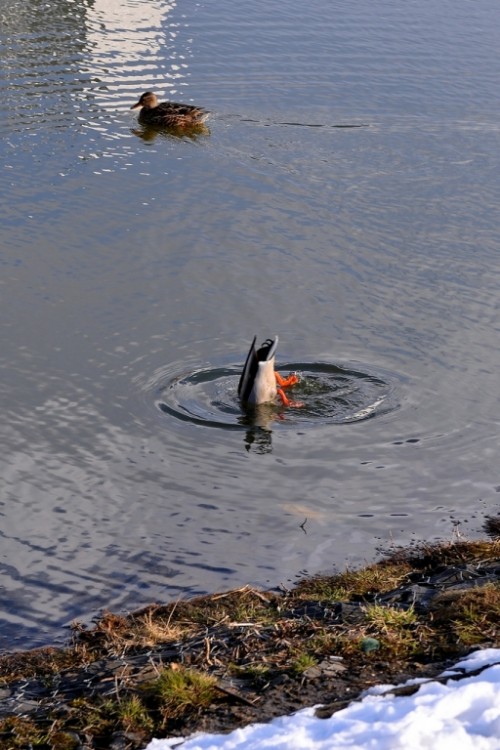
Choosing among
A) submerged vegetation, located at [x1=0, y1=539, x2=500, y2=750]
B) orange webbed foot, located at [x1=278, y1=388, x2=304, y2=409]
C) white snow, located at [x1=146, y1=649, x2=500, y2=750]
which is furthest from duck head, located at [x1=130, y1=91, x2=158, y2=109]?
white snow, located at [x1=146, y1=649, x2=500, y2=750]

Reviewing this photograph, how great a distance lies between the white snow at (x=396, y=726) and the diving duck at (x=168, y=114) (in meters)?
13.9

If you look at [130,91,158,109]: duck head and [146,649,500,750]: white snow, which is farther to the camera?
[130,91,158,109]: duck head

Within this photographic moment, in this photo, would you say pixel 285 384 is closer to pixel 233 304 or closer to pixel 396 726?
pixel 233 304

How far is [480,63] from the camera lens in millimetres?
21688

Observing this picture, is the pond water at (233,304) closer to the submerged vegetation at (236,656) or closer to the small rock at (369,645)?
the submerged vegetation at (236,656)

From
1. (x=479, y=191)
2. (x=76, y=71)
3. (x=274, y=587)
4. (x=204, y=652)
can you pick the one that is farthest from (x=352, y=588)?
(x=76, y=71)

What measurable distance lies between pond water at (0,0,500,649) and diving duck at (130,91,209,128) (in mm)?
263

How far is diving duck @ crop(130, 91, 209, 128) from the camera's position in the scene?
715 inches

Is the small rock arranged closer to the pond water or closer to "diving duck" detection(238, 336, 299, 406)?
the pond water

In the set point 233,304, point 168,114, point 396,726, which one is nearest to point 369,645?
point 396,726

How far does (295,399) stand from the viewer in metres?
11.8

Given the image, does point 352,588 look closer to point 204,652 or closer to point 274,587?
point 274,587

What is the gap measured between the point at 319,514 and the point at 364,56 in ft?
47.4

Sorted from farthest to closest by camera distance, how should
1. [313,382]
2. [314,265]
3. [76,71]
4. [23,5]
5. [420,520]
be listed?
[23,5]
[76,71]
[314,265]
[313,382]
[420,520]
